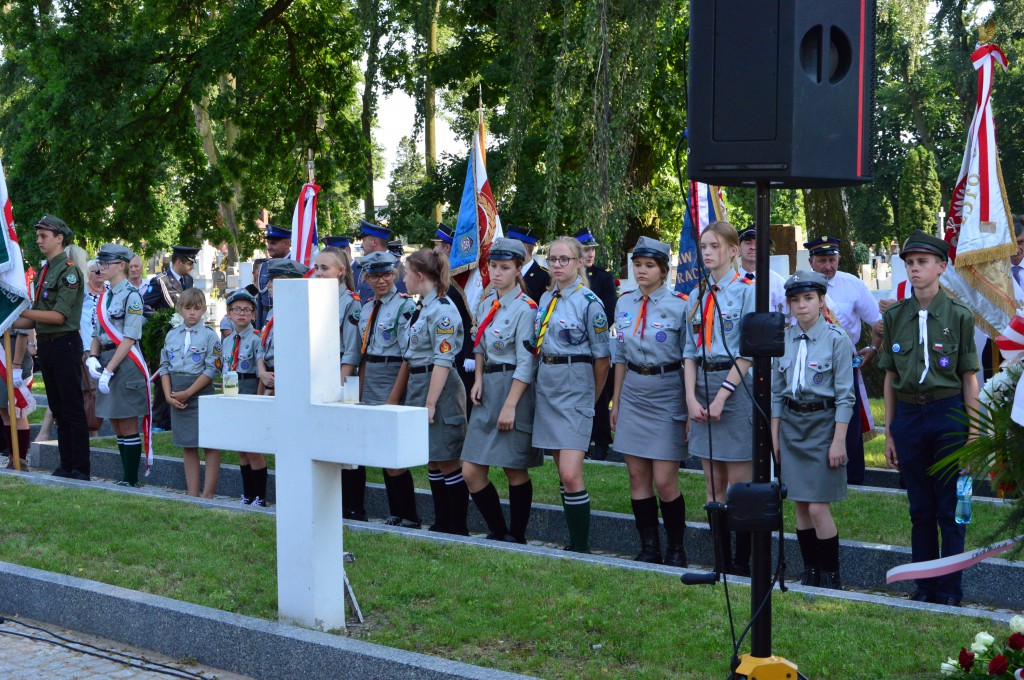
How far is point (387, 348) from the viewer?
8938mm

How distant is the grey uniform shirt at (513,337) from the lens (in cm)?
780

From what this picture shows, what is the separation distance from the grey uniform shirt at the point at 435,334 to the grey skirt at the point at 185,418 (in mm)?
2235

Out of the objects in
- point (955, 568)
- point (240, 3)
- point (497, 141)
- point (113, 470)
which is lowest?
point (113, 470)

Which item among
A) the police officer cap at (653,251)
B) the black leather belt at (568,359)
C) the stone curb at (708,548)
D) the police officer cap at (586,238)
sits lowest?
the stone curb at (708,548)

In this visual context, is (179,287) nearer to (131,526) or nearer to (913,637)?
(131,526)

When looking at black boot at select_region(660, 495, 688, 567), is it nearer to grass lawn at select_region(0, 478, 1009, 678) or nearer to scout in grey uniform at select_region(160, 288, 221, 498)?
grass lawn at select_region(0, 478, 1009, 678)

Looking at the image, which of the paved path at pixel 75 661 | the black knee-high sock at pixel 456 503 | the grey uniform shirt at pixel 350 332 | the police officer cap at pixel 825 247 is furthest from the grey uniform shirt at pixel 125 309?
the police officer cap at pixel 825 247

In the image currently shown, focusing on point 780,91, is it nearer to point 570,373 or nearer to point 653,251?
point 653,251

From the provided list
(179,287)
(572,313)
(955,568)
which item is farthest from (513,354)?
(179,287)

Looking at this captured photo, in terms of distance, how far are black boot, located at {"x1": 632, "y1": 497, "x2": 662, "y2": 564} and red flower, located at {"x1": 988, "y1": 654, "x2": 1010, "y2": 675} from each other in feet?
11.4

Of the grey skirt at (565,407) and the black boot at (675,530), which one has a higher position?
the grey skirt at (565,407)

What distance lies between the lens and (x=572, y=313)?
25.1 feet

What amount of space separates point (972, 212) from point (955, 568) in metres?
3.35

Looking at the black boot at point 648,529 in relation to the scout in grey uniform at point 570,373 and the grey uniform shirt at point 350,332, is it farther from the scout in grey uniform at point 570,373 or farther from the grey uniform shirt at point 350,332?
the grey uniform shirt at point 350,332
